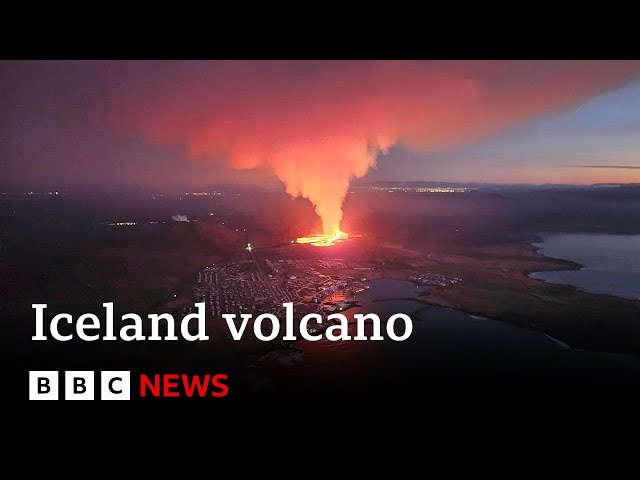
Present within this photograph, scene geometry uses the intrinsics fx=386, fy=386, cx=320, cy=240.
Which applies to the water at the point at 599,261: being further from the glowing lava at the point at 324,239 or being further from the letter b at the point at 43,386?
the letter b at the point at 43,386

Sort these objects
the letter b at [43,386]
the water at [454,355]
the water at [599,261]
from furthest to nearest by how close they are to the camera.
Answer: the water at [599,261] → the water at [454,355] → the letter b at [43,386]

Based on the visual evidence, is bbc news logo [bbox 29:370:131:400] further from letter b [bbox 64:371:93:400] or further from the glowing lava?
the glowing lava

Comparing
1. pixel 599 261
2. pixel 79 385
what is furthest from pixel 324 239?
pixel 599 261

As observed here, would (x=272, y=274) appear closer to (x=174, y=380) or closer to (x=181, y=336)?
(x=181, y=336)

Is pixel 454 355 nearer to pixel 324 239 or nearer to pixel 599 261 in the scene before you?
pixel 324 239

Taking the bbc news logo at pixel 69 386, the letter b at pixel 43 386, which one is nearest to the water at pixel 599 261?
the bbc news logo at pixel 69 386

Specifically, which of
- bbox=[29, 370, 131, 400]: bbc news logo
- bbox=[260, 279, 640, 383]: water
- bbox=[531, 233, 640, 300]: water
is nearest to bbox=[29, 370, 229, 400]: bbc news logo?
bbox=[29, 370, 131, 400]: bbc news logo
